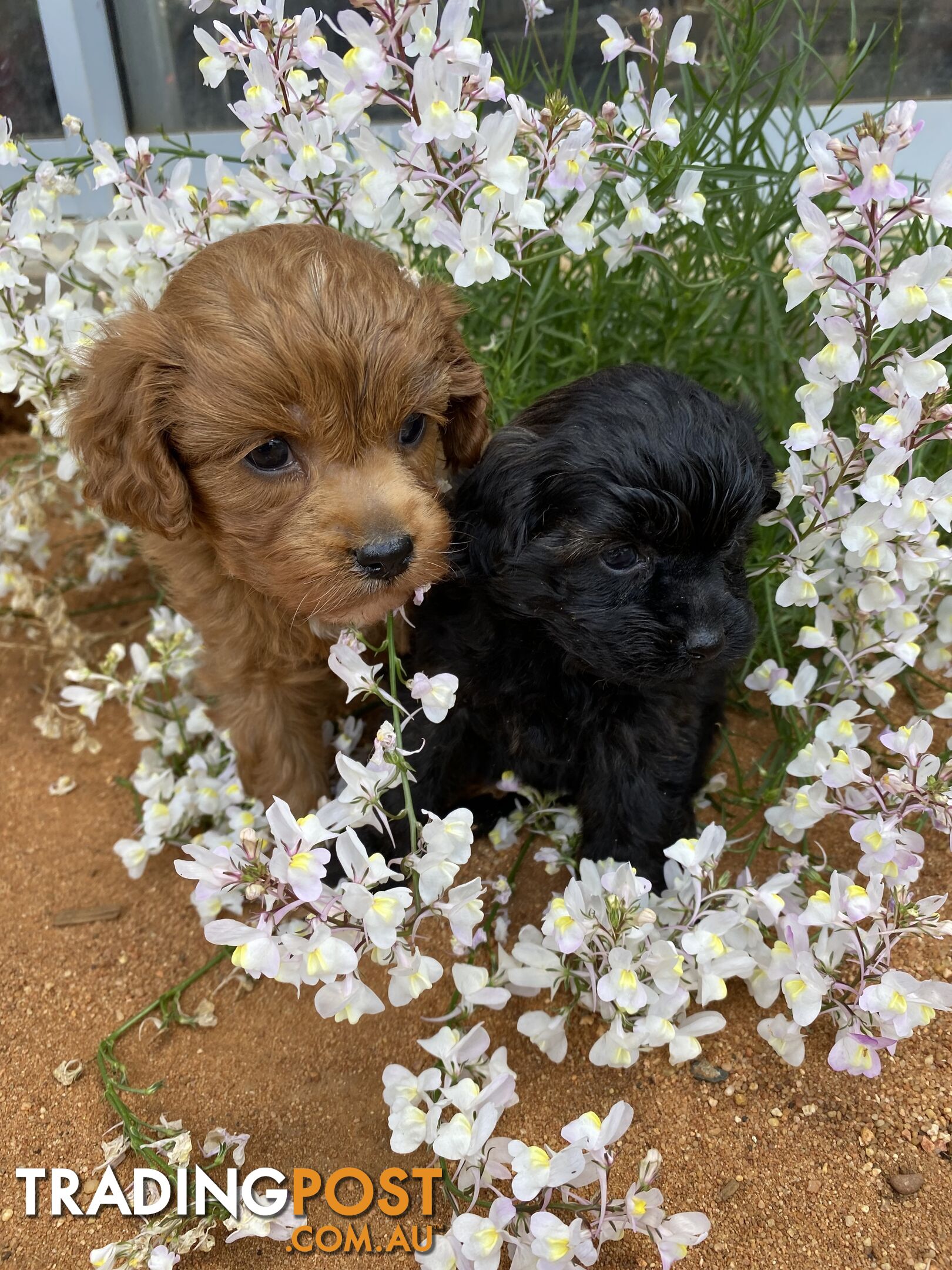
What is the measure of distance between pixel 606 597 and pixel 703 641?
0.21 metres

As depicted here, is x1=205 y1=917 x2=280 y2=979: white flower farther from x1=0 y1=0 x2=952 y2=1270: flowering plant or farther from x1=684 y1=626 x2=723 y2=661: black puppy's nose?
x1=684 y1=626 x2=723 y2=661: black puppy's nose

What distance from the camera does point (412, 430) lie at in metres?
2.21

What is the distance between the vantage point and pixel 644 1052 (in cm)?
221

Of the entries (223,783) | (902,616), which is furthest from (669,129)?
(223,783)

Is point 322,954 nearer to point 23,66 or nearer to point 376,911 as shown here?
point 376,911

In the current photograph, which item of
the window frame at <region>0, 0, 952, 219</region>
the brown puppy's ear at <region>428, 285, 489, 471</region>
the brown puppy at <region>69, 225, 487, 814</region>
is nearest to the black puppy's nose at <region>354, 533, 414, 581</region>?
the brown puppy at <region>69, 225, 487, 814</region>

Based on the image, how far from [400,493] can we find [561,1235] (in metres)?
1.40

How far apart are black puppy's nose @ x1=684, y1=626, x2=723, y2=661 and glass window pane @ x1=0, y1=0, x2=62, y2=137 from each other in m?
4.33

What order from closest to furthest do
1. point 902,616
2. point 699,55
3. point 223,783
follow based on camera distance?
point 902,616
point 223,783
point 699,55

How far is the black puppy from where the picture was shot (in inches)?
74.5

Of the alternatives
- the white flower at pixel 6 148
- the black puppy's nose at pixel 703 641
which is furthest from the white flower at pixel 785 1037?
the white flower at pixel 6 148

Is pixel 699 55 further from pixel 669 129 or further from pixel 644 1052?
pixel 644 1052

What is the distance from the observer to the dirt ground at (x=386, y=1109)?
1.88 meters

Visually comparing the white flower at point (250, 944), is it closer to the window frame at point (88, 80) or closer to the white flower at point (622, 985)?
the white flower at point (622, 985)
